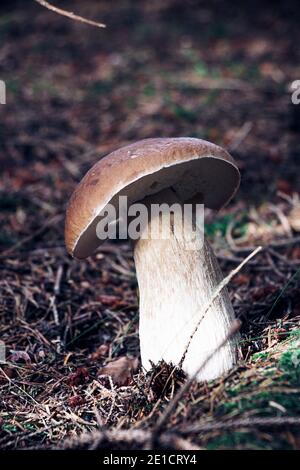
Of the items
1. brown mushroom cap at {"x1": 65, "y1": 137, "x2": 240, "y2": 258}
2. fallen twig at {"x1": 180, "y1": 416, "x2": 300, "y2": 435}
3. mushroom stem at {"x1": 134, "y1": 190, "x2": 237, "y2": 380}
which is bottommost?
fallen twig at {"x1": 180, "y1": 416, "x2": 300, "y2": 435}

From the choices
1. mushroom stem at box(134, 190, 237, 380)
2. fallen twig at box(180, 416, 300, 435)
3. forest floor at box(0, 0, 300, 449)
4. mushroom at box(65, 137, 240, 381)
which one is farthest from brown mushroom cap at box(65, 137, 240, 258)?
fallen twig at box(180, 416, 300, 435)

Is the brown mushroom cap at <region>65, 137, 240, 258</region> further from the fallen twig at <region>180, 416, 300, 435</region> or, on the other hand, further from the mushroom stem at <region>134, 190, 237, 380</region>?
the fallen twig at <region>180, 416, 300, 435</region>

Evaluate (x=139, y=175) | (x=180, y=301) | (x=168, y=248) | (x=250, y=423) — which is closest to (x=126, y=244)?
(x=168, y=248)

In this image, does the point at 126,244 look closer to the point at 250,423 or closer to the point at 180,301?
the point at 180,301

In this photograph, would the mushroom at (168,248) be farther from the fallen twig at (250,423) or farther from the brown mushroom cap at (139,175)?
the fallen twig at (250,423)

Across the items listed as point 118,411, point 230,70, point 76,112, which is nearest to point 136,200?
point 118,411

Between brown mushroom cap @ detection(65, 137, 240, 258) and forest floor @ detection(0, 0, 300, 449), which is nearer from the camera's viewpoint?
forest floor @ detection(0, 0, 300, 449)

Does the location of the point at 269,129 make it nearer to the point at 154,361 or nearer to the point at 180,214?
the point at 180,214
